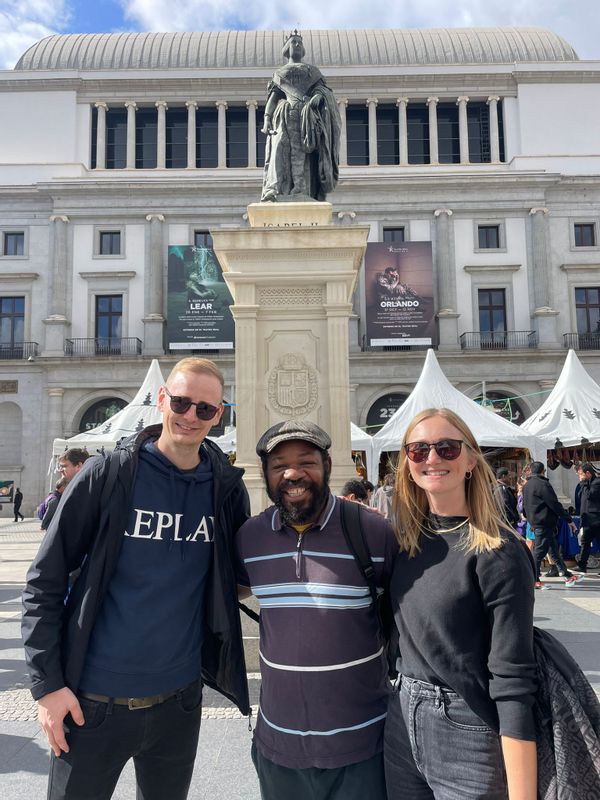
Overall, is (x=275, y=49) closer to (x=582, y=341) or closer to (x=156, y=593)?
(x=582, y=341)

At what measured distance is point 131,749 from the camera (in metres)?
1.99

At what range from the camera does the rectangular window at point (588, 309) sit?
1205 inches

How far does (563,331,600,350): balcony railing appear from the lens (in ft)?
98.1

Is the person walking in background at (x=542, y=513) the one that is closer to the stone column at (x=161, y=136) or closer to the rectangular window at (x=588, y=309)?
the rectangular window at (x=588, y=309)

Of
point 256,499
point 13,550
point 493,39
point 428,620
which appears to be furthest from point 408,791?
point 493,39

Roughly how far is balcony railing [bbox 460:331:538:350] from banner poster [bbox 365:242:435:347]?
2.01 metres

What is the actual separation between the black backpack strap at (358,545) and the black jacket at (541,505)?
8635mm

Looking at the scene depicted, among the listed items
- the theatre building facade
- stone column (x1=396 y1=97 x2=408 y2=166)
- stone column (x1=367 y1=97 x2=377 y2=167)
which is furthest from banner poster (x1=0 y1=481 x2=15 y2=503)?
stone column (x1=396 y1=97 x2=408 y2=166)

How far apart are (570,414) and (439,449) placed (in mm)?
12237

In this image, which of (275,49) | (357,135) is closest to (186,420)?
(357,135)

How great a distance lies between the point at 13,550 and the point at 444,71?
31.6 metres

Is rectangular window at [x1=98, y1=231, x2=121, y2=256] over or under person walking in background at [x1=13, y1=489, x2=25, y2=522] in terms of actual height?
over

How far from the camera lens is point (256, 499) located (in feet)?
17.9

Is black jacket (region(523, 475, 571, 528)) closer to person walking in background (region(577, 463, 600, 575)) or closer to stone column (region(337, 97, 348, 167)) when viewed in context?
person walking in background (region(577, 463, 600, 575))
